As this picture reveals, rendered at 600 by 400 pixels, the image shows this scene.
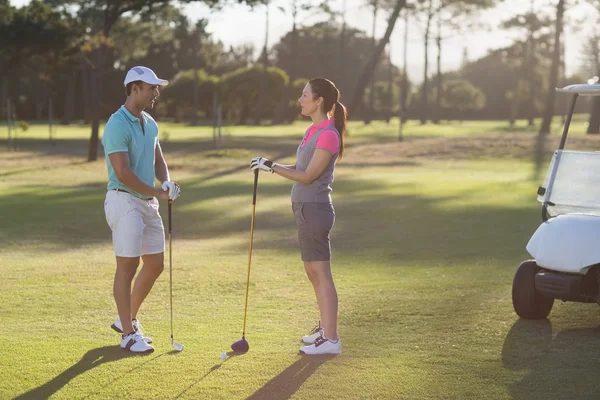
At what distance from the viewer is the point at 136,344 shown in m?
6.90

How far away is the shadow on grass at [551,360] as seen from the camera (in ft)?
20.2

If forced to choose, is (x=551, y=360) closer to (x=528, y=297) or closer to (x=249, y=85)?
(x=528, y=297)

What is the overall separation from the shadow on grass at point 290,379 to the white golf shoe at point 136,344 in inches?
42.3

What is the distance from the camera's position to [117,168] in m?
6.60

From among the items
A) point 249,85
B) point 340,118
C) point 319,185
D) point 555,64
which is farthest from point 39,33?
point 249,85

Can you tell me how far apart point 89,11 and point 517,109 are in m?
62.9

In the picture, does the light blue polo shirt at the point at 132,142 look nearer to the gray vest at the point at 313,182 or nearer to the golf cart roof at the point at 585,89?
the gray vest at the point at 313,182

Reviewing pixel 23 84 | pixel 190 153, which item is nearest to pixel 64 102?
pixel 23 84

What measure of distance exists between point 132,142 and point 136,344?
1.47 m

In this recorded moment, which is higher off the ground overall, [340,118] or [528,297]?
[340,118]

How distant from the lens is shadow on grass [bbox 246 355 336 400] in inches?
235

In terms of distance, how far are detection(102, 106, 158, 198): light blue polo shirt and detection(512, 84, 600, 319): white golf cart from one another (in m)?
3.24

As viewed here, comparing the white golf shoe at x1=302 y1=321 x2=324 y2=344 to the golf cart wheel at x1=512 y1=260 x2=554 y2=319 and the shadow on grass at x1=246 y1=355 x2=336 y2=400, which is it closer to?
the shadow on grass at x1=246 y1=355 x2=336 y2=400

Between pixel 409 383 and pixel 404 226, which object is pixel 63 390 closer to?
pixel 409 383
